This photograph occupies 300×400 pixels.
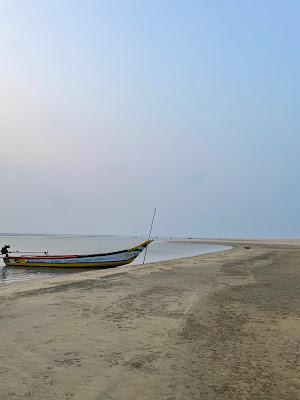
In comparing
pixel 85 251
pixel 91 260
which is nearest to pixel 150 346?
pixel 91 260

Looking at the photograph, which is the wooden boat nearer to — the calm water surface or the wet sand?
the calm water surface

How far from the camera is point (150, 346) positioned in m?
6.75

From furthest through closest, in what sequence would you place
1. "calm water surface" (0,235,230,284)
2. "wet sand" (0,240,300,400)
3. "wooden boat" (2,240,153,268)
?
"wooden boat" (2,240,153,268), "calm water surface" (0,235,230,284), "wet sand" (0,240,300,400)

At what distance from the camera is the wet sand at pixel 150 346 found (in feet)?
16.2

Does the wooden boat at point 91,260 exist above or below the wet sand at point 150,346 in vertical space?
below

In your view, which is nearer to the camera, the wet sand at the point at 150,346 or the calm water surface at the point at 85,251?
the wet sand at the point at 150,346

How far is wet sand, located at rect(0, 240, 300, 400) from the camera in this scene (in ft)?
16.2

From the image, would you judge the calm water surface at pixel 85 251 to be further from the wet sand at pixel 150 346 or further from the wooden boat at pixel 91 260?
the wet sand at pixel 150 346

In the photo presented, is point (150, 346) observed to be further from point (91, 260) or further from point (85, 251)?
point (85, 251)

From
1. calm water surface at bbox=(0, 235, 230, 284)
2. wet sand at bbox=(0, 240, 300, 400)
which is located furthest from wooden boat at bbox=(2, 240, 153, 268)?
wet sand at bbox=(0, 240, 300, 400)

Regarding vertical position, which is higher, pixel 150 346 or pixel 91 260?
pixel 150 346

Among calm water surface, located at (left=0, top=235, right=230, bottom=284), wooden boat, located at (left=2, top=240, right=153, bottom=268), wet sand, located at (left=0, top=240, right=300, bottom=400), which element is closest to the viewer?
wet sand, located at (left=0, top=240, right=300, bottom=400)

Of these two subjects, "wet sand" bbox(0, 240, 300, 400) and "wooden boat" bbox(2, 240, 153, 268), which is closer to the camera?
"wet sand" bbox(0, 240, 300, 400)

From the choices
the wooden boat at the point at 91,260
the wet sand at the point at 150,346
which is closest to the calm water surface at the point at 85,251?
the wooden boat at the point at 91,260
